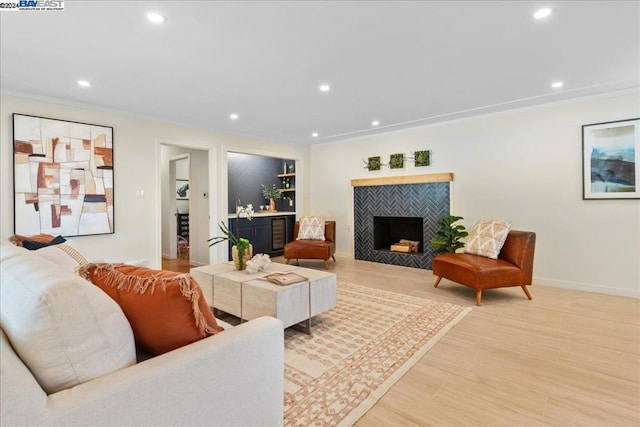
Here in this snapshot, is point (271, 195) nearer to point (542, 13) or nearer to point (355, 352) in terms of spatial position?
point (355, 352)

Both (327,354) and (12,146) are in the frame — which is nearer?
(327,354)

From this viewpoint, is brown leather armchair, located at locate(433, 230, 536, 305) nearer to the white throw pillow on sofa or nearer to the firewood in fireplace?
the firewood in fireplace

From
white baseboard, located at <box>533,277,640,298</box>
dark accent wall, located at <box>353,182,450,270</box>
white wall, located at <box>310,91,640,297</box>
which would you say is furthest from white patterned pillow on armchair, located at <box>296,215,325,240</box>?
white baseboard, located at <box>533,277,640,298</box>

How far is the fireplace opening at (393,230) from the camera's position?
18.0 feet

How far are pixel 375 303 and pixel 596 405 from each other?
6.22 ft

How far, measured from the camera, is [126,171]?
13.5 feet

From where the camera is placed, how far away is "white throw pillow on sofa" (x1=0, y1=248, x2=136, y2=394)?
808mm

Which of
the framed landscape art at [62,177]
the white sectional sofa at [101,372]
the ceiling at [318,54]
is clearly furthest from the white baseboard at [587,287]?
the framed landscape art at [62,177]

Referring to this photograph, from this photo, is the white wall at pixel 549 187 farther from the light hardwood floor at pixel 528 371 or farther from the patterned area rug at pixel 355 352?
the patterned area rug at pixel 355 352

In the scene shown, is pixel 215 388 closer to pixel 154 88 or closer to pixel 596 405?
pixel 596 405

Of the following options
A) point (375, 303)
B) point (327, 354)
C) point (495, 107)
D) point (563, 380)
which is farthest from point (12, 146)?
point (495, 107)

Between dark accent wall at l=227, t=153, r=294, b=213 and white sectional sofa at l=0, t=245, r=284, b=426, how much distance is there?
5.35 meters

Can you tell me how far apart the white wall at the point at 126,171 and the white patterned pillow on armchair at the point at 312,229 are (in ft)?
7.04

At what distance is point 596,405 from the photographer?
5.52ft
